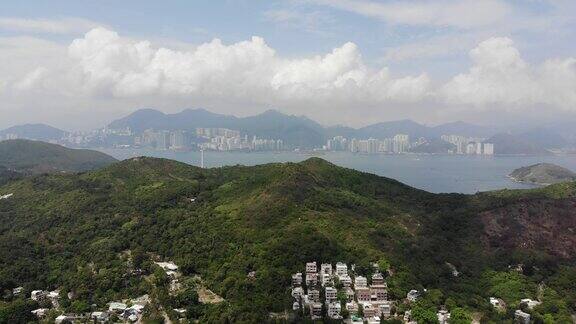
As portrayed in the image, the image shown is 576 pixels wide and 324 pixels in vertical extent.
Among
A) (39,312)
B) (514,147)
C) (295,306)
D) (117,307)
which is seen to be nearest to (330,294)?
(295,306)

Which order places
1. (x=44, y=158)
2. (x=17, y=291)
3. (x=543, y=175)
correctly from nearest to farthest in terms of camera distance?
(x=17, y=291) → (x=543, y=175) → (x=44, y=158)

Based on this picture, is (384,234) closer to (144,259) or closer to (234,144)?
(144,259)

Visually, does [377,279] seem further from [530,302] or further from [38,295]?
[38,295]

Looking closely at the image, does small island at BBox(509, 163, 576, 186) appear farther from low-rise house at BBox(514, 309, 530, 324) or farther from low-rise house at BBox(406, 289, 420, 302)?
low-rise house at BBox(406, 289, 420, 302)

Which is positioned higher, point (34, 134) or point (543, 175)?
point (34, 134)

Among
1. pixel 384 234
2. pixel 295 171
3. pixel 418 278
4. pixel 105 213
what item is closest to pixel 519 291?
pixel 418 278

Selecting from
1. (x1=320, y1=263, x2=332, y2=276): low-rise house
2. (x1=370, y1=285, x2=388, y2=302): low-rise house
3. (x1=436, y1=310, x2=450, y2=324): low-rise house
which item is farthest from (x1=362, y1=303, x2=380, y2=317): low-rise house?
(x1=320, y1=263, x2=332, y2=276): low-rise house

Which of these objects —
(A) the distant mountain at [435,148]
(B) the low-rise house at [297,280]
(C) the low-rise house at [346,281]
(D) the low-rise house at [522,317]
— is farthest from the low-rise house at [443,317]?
(A) the distant mountain at [435,148]
